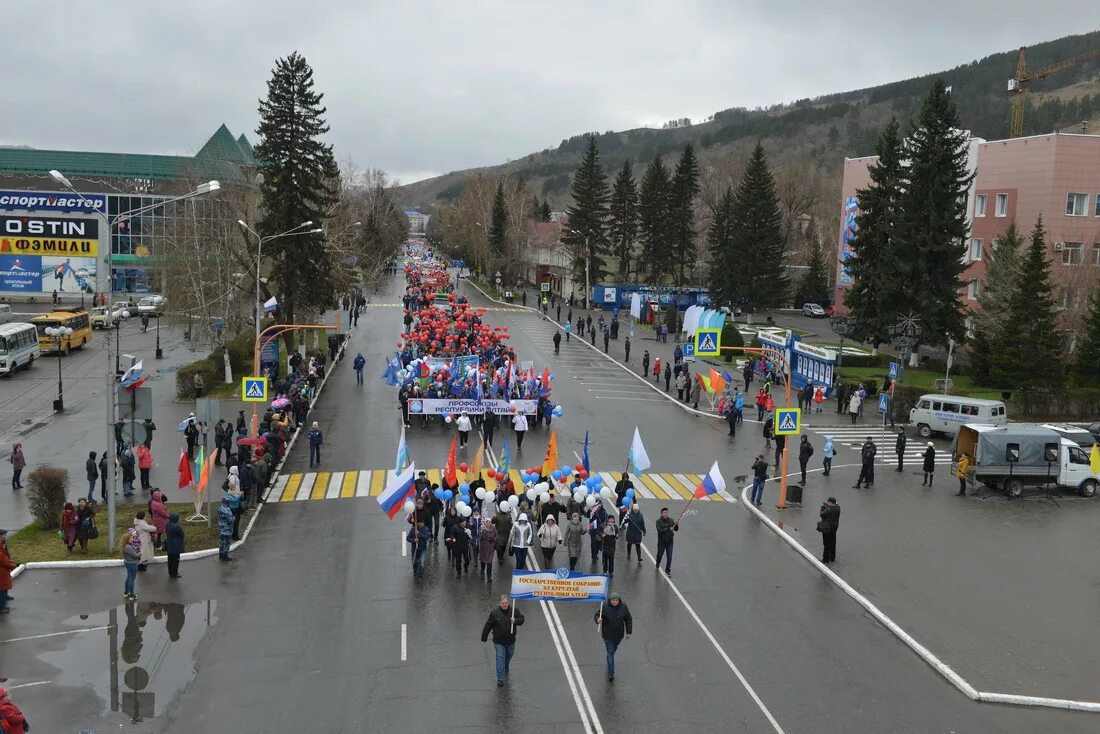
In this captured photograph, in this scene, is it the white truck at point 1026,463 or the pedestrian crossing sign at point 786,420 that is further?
the white truck at point 1026,463

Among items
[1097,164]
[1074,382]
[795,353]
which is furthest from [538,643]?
[1097,164]

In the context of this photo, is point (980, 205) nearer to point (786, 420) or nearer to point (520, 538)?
point (786, 420)

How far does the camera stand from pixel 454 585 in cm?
1873

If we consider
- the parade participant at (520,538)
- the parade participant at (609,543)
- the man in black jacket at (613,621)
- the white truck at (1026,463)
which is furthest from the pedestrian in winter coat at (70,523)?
the white truck at (1026,463)

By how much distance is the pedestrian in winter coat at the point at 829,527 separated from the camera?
21109 mm

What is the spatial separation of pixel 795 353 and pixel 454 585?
109ft

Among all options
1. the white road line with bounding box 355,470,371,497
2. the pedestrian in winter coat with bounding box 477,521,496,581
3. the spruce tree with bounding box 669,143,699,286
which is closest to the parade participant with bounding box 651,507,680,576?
the pedestrian in winter coat with bounding box 477,521,496,581

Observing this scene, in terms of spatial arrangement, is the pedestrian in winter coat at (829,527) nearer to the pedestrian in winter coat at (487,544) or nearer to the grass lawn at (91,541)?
the pedestrian in winter coat at (487,544)

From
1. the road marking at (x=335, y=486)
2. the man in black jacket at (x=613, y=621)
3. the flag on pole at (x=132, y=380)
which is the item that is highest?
the flag on pole at (x=132, y=380)

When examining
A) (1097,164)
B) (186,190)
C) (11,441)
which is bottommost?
(11,441)

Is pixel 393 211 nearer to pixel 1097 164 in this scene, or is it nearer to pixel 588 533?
pixel 1097 164

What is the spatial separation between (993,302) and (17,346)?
1965 inches

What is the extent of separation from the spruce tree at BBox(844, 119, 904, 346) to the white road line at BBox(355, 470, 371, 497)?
113ft

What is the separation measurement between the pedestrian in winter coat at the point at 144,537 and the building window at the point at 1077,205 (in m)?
56.7
